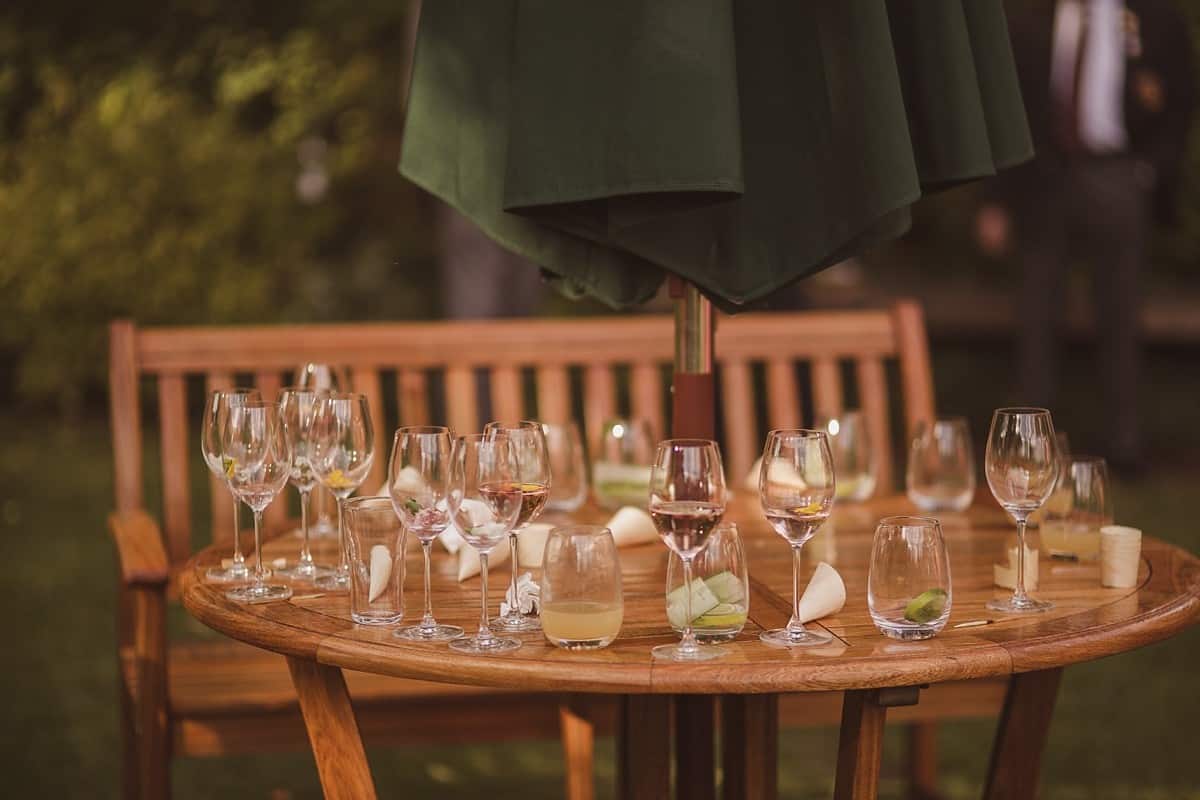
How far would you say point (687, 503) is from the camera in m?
1.60

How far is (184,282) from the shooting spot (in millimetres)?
7531

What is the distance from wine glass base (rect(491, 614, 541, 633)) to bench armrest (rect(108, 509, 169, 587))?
2.30 ft

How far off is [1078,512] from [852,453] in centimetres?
54

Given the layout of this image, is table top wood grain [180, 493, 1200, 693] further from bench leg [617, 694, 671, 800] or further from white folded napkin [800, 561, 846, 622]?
bench leg [617, 694, 671, 800]

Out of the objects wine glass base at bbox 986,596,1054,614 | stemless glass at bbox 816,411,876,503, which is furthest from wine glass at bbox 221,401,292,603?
stemless glass at bbox 816,411,876,503

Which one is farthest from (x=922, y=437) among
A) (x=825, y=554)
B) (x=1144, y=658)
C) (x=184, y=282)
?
(x=184, y=282)

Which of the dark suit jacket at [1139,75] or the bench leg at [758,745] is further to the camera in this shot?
the dark suit jacket at [1139,75]

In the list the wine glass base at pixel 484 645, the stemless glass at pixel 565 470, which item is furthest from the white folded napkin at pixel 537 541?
the wine glass base at pixel 484 645

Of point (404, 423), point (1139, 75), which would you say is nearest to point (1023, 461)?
point (404, 423)

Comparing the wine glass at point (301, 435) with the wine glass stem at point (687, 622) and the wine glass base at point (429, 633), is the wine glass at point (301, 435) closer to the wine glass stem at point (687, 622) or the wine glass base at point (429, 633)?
the wine glass base at point (429, 633)

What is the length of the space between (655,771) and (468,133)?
0.88m

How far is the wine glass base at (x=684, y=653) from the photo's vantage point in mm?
1557

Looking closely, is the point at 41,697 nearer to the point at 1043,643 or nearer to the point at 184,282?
the point at 1043,643

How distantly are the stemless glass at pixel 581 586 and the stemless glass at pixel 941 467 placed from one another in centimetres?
101
